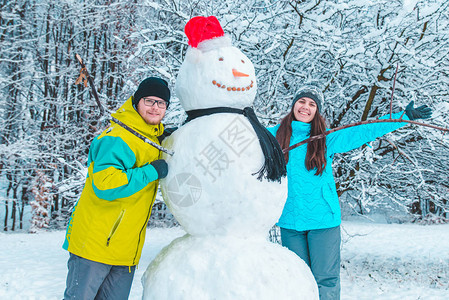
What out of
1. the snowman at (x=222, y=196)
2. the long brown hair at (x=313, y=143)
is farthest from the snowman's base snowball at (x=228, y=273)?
the long brown hair at (x=313, y=143)

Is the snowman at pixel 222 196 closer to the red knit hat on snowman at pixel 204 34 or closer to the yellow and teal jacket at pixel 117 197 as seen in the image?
the red knit hat on snowman at pixel 204 34

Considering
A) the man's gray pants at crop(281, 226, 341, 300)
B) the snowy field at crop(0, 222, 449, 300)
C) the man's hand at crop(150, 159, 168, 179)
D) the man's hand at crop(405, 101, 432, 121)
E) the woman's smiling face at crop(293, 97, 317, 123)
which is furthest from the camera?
the snowy field at crop(0, 222, 449, 300)

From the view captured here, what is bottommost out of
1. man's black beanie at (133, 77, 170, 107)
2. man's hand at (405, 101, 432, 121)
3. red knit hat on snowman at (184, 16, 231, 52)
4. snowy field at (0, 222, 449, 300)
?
snowy field at (0, 222, 449, 300)

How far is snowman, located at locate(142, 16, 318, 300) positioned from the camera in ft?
5.11

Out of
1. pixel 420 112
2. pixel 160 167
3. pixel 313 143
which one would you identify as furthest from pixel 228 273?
pixel 420 112

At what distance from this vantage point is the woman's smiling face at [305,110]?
238 centimetres

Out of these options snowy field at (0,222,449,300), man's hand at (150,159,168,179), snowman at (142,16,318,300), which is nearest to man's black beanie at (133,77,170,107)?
snowman at (142,16,318,300)

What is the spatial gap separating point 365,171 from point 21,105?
9.10 metres

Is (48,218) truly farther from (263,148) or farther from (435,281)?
(263,148)

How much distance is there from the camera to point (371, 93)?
4.28 m

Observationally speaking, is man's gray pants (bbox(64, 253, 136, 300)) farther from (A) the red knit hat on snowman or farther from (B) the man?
(A) the red knit hat on snowman

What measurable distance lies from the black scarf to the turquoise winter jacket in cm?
59

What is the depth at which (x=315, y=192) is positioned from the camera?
230cm

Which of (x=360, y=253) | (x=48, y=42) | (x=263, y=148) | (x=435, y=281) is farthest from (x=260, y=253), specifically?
(x=48, y=42)
